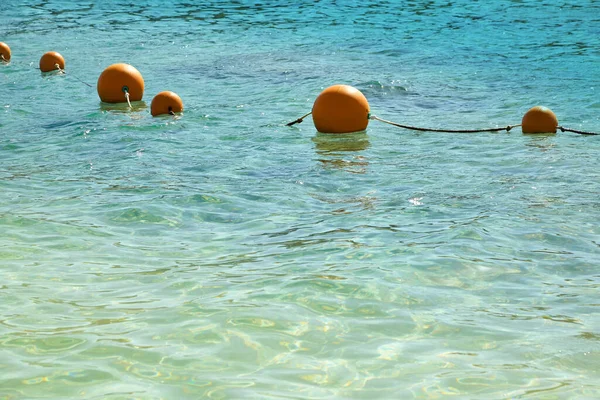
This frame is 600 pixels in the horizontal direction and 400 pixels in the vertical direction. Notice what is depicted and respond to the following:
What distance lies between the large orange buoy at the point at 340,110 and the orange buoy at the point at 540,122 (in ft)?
7.83

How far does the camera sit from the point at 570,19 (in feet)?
85.7

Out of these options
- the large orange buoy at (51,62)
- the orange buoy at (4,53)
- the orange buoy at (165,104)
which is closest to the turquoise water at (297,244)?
the orange buoy at (165,104)

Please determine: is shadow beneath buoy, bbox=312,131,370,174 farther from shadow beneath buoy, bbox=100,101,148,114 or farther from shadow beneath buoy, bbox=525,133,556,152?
shadow beneath buoy, bbox=100,101,148,114

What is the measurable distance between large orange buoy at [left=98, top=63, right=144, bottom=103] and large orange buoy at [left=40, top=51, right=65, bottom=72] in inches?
156

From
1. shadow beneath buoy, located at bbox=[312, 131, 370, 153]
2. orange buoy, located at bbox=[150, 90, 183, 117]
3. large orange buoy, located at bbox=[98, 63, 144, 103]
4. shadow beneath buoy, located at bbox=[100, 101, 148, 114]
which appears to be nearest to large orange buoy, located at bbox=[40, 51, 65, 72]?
large orange buoy, located at bbox=[98, 63, 144, 103]

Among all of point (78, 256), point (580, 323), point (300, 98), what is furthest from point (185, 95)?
point (580, 323)

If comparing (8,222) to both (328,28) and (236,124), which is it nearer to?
(236,124)

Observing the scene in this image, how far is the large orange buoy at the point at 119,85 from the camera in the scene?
50.0 ft

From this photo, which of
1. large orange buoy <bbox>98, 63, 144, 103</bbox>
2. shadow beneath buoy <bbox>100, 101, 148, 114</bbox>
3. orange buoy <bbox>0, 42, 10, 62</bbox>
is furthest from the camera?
orange buoy <bbox>0, 42, 10, 62</bbox>

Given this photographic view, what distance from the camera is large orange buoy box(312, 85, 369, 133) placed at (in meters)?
12.3

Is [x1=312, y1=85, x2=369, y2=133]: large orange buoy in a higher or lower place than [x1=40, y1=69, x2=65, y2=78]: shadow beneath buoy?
higher

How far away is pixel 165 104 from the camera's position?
1397 centimetres

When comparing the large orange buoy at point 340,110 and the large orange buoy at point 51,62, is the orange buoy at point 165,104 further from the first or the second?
the large orange buoy at point 51,62

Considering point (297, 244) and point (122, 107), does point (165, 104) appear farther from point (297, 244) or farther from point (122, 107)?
point (297, 244)
